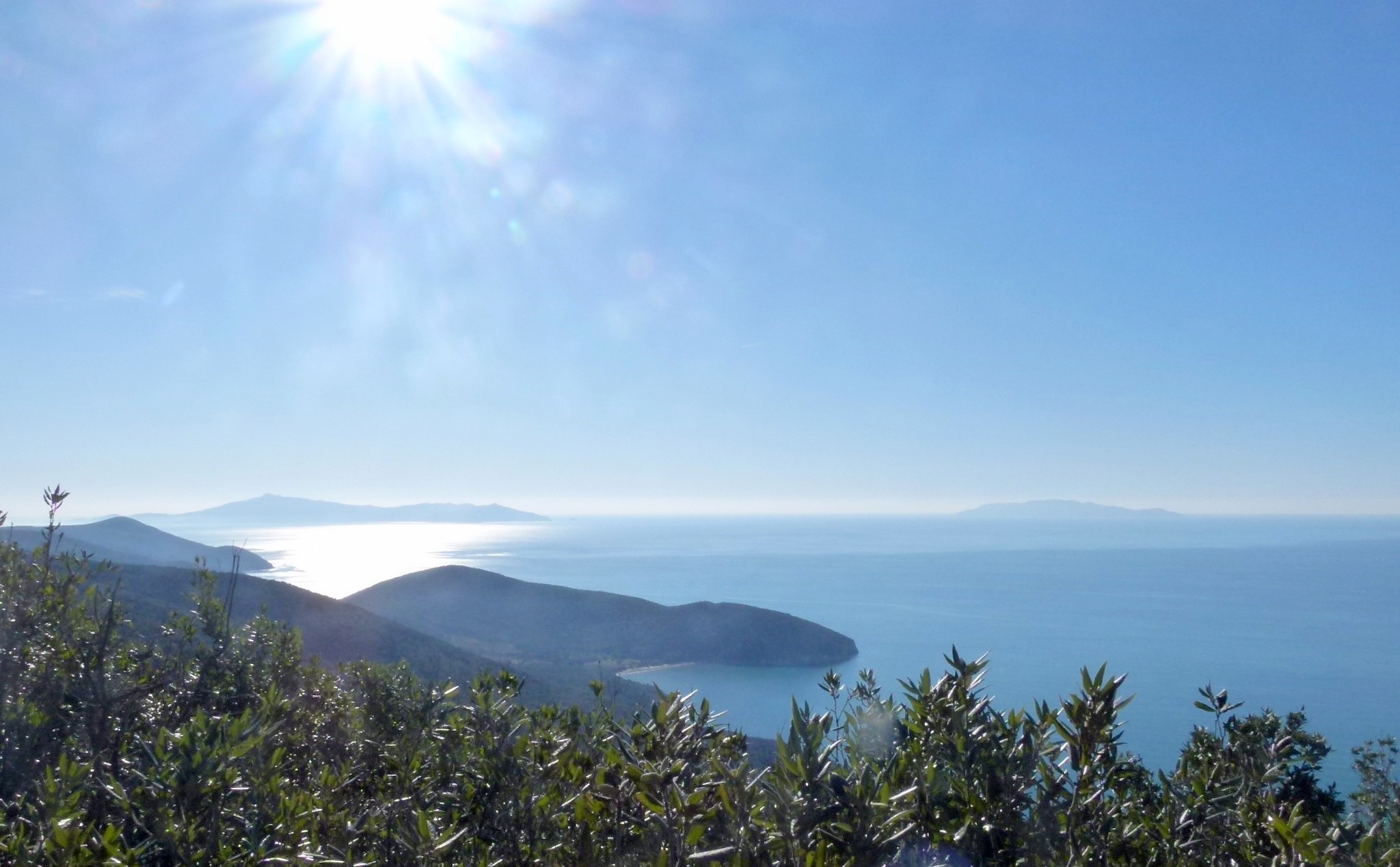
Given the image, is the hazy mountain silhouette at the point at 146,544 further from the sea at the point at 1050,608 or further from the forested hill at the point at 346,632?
the forested hill at the point at 346,632

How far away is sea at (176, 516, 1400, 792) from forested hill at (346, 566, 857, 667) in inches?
90.7

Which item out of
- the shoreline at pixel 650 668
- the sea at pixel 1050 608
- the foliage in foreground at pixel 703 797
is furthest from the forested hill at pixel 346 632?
the foliage in foreground at pixel 703 797

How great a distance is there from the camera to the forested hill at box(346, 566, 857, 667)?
157 feet

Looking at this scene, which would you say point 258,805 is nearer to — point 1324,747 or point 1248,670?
point 1324,747

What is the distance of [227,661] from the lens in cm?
675

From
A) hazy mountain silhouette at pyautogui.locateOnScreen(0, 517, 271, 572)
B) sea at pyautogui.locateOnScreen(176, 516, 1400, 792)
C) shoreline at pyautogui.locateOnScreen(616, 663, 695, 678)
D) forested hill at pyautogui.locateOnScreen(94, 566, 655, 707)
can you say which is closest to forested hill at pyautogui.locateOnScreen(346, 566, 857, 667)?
shoreline at pyautogui.locateOnScreen(616, 663, 695, 678)

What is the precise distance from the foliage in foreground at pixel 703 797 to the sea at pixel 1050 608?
0.32 meters

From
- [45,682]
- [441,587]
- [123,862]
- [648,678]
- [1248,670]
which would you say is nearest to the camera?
[123,862]

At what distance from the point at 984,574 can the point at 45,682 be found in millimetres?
114598

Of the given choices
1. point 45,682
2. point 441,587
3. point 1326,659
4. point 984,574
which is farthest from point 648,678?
point 984,574

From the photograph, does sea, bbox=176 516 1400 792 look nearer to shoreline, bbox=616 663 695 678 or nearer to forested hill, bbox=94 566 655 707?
shoreline, bbox=616 663 695 678

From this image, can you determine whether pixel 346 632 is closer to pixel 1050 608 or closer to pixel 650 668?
pixel 650 668

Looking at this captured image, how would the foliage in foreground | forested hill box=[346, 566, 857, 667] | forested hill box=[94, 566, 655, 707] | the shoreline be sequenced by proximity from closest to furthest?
the foliage in foreground
forested hill box=[94, 566, 655, 707]
the shoreline
forested hill box=[346, 566, 857, 667]

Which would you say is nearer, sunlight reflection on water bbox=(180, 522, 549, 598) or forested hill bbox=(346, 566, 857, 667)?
forested hill bbox=(346, 566, 857, 667)
